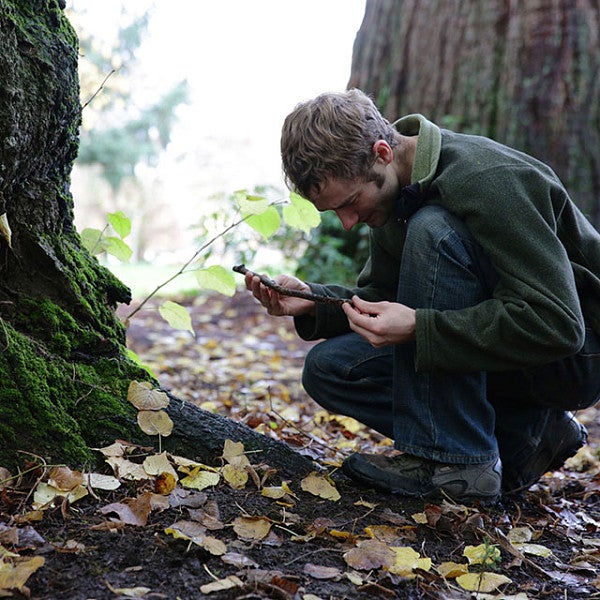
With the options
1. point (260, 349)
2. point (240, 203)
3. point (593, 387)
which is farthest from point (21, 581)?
point (260, 349)

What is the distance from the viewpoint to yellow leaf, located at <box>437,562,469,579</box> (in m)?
A: 1.47

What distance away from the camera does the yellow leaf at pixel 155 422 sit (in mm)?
1729

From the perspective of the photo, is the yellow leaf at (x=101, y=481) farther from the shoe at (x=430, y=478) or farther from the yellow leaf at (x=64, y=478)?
the shoe at (x=430, y=478)

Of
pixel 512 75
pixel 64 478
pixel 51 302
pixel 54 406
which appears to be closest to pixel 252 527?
pixel 64 478

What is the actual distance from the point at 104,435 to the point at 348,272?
4056 millimetres

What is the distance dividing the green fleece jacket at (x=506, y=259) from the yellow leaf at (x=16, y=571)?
3.23ft

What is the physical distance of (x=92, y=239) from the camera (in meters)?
2.15

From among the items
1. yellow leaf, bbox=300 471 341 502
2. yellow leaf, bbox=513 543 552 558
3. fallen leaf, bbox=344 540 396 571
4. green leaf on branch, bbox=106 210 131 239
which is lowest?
yellow leaf, bbox=513 543 552 558

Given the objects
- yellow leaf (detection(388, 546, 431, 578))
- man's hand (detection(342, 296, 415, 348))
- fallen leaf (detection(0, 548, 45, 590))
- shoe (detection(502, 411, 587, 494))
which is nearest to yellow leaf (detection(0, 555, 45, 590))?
fallen leaf (detection(0, 548, 45, 590))

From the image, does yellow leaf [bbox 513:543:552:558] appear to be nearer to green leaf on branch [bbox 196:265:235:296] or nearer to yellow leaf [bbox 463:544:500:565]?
yellow leaf [bbox 463:544:500:565]

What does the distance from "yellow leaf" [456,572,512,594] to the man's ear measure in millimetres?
1091

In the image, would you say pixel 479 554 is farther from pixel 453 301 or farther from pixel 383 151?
pixel 383 151

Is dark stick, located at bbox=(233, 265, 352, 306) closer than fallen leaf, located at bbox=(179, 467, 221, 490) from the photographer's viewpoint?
No

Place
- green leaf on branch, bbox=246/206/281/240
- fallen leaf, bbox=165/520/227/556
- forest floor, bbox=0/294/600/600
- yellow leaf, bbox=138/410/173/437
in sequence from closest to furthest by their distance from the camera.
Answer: forest floor, bbox=0/294/600/600, fallen leaf, bbox=165/520/227/556, yellow leaf, bbox=138/410/173/437, green leaf on branch, bbox=246/206/281/240
